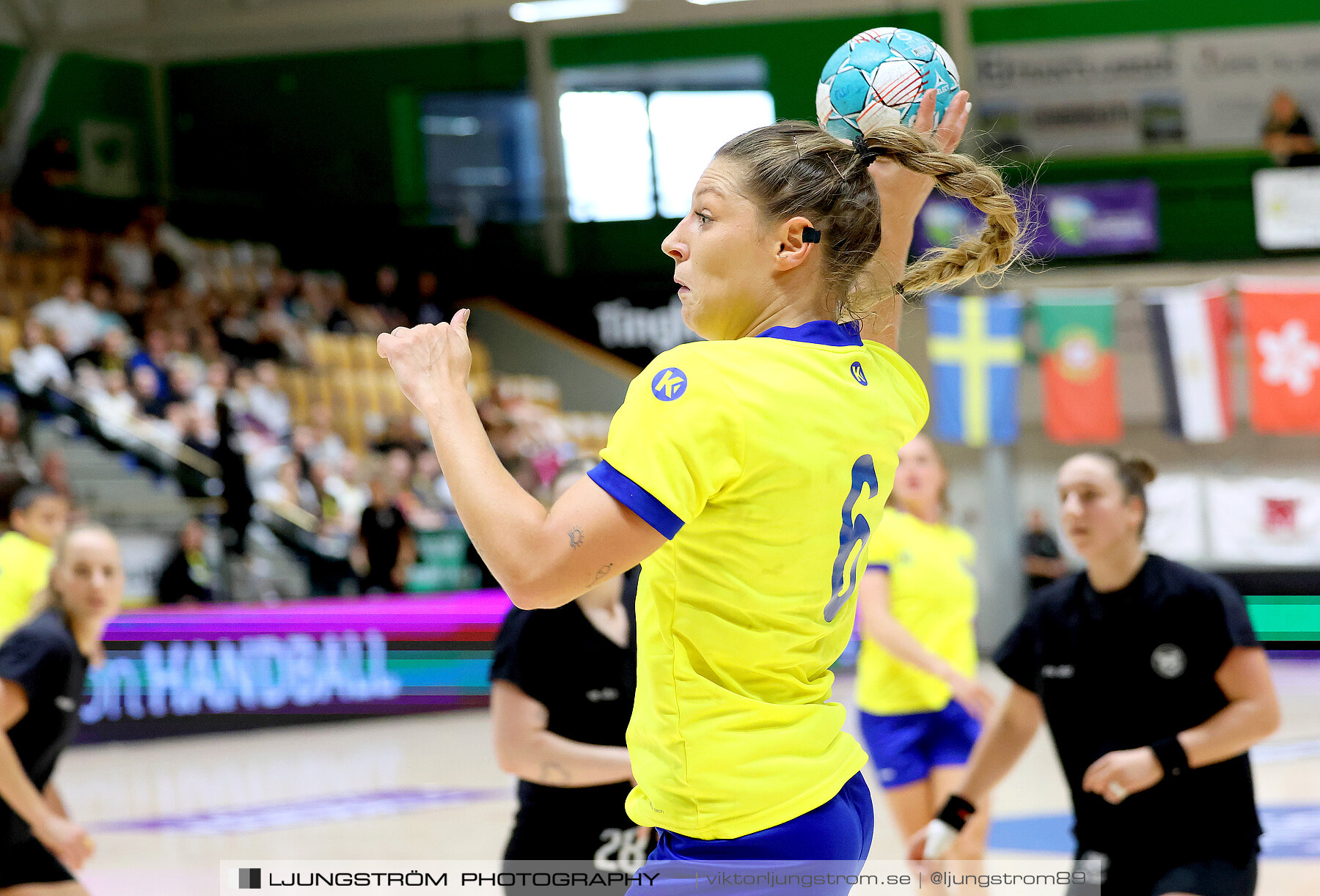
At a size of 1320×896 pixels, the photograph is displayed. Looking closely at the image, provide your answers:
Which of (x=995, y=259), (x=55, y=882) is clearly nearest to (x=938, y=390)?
(x=55, y=882)

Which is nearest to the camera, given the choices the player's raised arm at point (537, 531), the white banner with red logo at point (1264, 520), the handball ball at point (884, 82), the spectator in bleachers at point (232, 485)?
the player's raised arm at point (537, 531)

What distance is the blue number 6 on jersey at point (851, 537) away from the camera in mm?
1752

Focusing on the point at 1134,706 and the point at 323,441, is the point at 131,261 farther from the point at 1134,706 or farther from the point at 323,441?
the point at 1134,706

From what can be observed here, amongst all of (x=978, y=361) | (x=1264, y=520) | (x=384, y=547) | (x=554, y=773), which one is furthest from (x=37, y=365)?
(x=1264, y=520)

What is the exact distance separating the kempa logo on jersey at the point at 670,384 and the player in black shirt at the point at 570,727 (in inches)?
62.7

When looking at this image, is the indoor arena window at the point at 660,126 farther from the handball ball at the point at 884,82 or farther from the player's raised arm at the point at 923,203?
the player's raised arm at the point at 923,203

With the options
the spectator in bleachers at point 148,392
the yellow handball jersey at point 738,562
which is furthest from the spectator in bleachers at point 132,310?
the yellow handball jersey at point 738,562

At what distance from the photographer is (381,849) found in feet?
21.1

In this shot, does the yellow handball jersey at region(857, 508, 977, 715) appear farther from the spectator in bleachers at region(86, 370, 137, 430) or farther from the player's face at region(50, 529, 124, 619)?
the spectator in bleachers at region(86, 370, 137, 430)

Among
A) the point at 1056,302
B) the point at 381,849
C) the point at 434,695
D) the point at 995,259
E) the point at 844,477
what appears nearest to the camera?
the point at 844,477

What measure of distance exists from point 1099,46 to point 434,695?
10.0 meters

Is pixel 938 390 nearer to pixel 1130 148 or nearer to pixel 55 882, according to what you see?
pixel 1130 148

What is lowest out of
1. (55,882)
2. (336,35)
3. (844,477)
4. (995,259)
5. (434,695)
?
(434,695)

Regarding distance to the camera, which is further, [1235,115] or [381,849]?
[1235,115]
